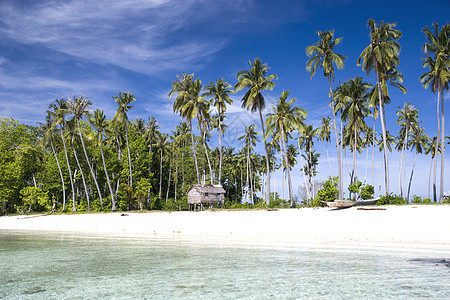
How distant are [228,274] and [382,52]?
2787cm

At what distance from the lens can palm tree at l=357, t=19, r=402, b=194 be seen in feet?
96.6

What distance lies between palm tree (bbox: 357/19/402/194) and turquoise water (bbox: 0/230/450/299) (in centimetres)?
2025

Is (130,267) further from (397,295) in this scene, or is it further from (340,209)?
(340,209)

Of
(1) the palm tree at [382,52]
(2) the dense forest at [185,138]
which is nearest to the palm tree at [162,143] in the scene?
(2) the dense forest at [185,138]

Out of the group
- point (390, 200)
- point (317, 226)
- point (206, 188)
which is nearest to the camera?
point (317, 226)

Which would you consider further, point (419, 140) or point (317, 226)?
point (419, 140)

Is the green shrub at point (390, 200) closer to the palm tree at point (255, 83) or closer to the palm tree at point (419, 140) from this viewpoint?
the palm tree at point (255, 83)

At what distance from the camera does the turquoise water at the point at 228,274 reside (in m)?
6.70

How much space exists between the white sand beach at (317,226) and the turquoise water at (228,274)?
12.2 ft

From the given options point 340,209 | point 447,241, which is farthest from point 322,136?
point 447,241

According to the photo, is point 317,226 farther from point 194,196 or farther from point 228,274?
point 194,196

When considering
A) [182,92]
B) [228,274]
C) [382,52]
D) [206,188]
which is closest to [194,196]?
[206,188]

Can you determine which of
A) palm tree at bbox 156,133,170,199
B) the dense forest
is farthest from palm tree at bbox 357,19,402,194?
palm tree at bbox 156,133,170,199

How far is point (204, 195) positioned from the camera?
36.5 meters
